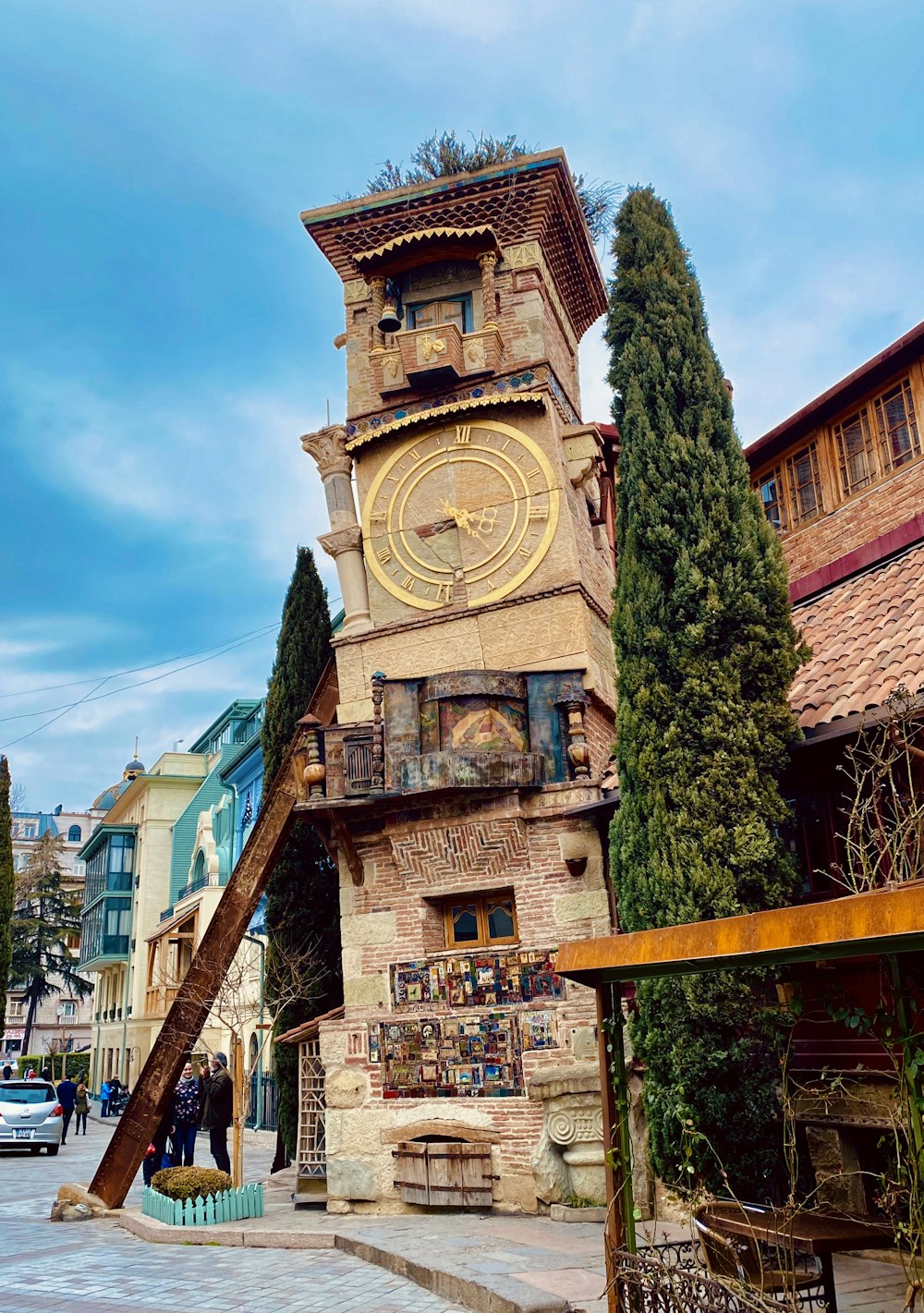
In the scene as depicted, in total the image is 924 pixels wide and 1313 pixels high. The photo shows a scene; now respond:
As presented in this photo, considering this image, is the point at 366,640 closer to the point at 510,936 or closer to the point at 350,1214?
the point at 510,936

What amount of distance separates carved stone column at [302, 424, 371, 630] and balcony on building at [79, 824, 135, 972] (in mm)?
31597

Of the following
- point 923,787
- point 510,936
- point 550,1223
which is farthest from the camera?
point 510,936

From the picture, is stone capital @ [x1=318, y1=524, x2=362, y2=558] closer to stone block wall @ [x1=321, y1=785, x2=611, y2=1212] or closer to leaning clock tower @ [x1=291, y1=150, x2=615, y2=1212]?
leaning clock tower @ [x1=291, y1=150, x2=615, y2=1212]

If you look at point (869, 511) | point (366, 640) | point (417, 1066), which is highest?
point (869, 511)

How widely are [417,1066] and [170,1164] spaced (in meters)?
4.80

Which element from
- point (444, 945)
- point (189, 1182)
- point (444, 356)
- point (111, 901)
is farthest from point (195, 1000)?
point (111, 901)

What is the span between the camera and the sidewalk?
774 centimetres

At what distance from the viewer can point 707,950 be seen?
5617 millimetres

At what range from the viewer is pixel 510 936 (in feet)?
42.2

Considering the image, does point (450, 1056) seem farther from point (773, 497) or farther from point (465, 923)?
point (773, 497)

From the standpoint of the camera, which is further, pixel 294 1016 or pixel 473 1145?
pixel 294 1016

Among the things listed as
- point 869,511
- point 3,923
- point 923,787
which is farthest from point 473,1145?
point 3,923

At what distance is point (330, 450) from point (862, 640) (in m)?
7.69

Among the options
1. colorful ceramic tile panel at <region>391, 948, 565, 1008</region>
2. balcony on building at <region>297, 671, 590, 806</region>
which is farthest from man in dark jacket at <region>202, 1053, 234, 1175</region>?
balcony on building at <region>297, 671, 590, 806</region>
